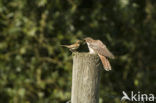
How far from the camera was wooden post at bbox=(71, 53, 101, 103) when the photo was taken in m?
2.87

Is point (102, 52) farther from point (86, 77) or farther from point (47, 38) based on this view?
point (47, 38)

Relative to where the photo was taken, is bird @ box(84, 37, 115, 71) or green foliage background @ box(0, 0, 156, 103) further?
green foliage background @ box(0, 0, 156, 103)

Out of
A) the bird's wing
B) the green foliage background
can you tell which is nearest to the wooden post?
the bird's wing

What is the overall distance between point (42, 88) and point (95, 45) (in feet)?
7.56

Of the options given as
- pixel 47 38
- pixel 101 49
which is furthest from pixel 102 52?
pixel 47 38

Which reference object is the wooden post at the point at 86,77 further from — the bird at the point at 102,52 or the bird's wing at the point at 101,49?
the bird's wing at the point at 101,49

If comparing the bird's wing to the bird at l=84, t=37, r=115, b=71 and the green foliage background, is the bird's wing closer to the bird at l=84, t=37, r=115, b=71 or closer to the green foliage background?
the bird at l=84, t=37, r=115, b=71

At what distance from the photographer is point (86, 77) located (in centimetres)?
288

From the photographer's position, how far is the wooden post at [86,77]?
9.42ft

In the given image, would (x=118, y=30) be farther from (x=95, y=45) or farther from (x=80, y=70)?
(x=80, y=70)

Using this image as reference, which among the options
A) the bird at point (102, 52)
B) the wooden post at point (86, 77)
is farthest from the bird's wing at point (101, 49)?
the wooden post at point (86, 77)

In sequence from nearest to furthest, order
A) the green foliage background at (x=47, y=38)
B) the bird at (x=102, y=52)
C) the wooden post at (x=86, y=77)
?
the wooden post at (x=86, y=77) → the bird at (x=102, y=52) → the green foliage background at (x=47, y=38)

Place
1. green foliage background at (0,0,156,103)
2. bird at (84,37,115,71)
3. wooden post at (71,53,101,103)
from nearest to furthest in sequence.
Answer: wooden post at (71,53,101,103)
bird at (84,37,115,71)
green foliage background at (0,0,156,103)

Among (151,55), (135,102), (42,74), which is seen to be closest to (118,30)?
(151,55)
